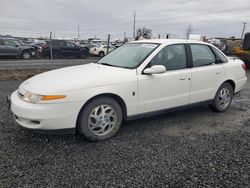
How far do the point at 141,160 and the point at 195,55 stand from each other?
2416 millimetres

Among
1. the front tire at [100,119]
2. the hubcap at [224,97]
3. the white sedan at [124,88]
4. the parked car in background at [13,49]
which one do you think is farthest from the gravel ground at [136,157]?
the parked car in background at [13,49]

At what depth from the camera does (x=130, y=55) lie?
4.18 m

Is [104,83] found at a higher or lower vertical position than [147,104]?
higher

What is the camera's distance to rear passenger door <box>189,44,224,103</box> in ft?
14.3

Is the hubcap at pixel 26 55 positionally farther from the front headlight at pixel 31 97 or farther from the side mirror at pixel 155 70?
the side mirror at pixel 155 70

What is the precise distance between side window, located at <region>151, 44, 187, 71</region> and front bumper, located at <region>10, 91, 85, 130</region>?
154 cm

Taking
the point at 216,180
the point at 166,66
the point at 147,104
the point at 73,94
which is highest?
the point at 166,66

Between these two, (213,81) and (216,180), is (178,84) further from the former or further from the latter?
(216,180)

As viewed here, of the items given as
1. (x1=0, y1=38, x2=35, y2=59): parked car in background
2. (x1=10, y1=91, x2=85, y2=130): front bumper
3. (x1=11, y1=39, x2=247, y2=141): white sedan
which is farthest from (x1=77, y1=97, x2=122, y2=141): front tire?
(x1=0, y1=38, x2=35, y2=59): parked car in background

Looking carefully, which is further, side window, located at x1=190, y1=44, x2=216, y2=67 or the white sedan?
side window, located at x1=190, y1=44, x2=216, y2=67

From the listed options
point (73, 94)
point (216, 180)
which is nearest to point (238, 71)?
point (216, 180)

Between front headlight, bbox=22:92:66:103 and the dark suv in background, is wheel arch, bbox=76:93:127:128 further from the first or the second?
the dark suv in background

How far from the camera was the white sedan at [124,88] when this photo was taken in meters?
3.11

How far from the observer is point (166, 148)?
332 centimetres
